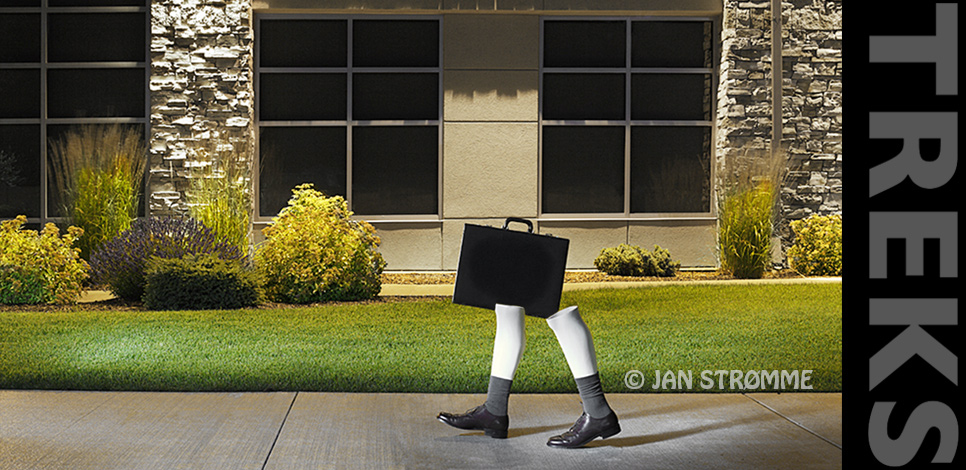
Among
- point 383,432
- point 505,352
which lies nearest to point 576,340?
point 505,352

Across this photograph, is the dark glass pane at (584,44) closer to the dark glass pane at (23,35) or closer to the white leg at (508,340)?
the dark glass pane at (23,35)

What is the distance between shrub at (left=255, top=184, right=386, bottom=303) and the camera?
11.3m

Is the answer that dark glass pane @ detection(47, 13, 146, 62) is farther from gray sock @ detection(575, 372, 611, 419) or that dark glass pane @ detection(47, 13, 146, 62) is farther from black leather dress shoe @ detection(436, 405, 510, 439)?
gray sock @ detection(575, 372, 611, 419)

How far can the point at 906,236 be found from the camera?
2477 millimetres

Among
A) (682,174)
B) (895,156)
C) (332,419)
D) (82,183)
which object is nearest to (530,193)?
(682,174)

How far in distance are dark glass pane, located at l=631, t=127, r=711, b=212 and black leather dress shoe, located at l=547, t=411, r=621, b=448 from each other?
11135 millimetres

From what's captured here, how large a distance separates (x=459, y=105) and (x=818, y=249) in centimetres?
626

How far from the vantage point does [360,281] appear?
11672 millimetres

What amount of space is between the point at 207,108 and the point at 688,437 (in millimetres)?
11782

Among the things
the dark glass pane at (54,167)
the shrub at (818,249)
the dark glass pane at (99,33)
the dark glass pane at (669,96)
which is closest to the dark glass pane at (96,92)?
the dark glass pane at (54,167)

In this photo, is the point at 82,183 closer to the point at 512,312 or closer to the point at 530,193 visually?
the point at 530,193

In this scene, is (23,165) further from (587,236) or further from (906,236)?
(906,236)

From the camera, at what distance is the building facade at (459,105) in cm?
1506

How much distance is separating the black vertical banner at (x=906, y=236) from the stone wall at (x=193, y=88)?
13342 mm
